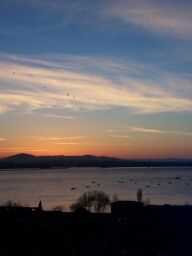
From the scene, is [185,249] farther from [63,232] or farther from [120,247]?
[63,232]

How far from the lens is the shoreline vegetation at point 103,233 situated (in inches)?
522

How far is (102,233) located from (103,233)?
0.03m

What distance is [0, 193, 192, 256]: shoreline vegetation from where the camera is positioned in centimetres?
1326

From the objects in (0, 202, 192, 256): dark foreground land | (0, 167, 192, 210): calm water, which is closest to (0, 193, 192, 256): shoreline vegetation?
(0, 202, 192, 256): dark foreground land

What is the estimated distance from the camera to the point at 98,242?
46.6 feet

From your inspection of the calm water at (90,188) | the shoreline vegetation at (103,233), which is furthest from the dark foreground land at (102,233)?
the calm water at (90,188)

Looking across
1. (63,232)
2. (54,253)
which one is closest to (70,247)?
(54,253)

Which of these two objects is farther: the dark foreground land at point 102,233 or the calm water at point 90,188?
the calm water at point 90,188

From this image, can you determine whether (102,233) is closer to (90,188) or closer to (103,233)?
(103,233)

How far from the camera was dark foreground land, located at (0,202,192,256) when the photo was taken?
13.3 metres

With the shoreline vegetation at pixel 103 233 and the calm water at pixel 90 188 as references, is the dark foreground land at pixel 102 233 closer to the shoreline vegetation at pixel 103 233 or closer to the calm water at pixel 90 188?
the shoreline vegetation at pixel 103 233

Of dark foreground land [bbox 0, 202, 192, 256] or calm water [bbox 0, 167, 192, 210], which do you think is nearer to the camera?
dark foreground land [bbox 0, 202, 192, 256]

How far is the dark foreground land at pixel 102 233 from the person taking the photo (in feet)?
43.5

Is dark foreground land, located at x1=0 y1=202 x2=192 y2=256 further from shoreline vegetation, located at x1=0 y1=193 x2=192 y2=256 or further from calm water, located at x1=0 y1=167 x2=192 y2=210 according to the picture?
calm water, located at x1=0 y1=167 x2=192 y2=210
